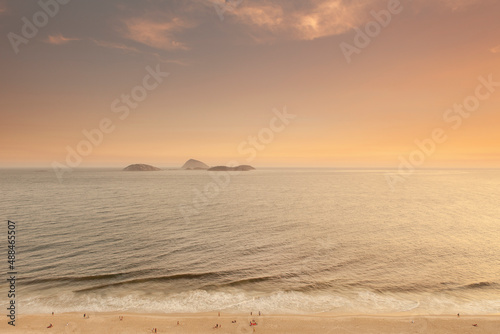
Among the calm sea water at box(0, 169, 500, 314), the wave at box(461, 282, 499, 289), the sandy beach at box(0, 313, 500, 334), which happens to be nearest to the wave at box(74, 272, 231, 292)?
the calm sea water at box(0, 169, 500, 314)

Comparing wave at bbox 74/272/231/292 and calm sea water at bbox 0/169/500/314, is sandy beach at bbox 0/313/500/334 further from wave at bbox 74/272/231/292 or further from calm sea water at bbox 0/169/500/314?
wave at bbox 74/272/231/292

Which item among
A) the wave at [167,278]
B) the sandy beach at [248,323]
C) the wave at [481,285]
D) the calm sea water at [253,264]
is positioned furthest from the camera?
the wave at [481,285]

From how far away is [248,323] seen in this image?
1181 inches

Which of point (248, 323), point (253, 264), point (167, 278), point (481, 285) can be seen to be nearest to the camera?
point (248, 323)

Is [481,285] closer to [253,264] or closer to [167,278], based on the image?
[253,264]

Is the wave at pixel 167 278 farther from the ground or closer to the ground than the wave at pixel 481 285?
closer to the ground

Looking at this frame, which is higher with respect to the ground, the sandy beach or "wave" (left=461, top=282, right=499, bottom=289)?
"wave" (left=461, top=282, right=499, bottom=289)

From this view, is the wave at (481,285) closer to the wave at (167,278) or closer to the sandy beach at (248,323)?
the sandy beach at (248,323)

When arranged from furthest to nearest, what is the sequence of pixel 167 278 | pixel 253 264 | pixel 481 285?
pixel 253 264, pixel 167 278, pixel 481 285

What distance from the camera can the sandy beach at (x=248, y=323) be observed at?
28969 millimetres

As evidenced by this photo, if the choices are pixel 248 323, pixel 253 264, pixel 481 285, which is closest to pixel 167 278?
pixel 253 264

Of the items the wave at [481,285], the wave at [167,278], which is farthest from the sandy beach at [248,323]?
the wave at [481,285]

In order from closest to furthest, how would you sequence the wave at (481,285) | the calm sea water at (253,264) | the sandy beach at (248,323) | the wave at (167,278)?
the sandy beach at (248,323) < the calm sea water at (253,264) < the wave at (167,278) < the wave at (481,285)

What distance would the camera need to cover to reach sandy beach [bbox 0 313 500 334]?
1141 inches
